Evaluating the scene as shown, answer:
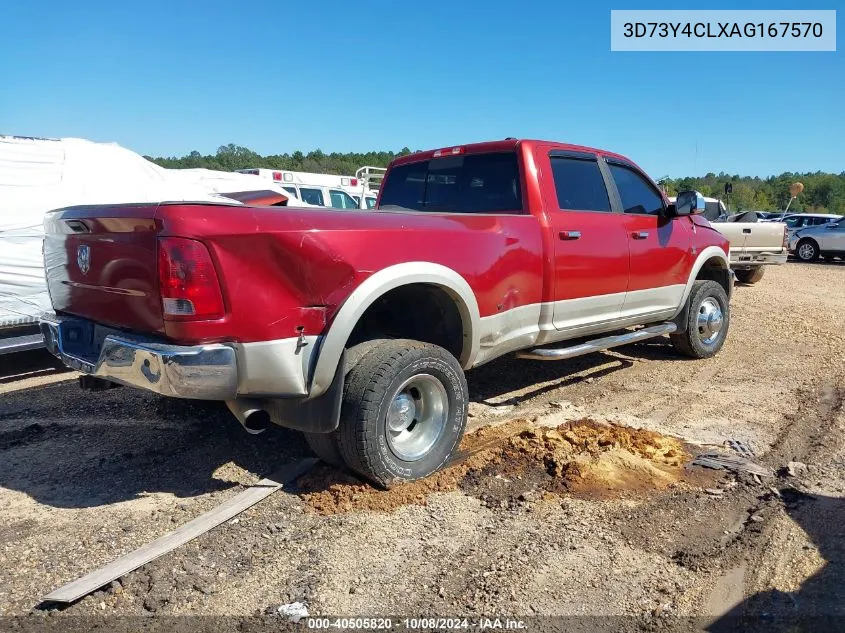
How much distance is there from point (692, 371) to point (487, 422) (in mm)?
2579

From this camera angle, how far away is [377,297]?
3.26 meters

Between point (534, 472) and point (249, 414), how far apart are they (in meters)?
1.67

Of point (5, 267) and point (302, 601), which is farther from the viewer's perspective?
point (5, 267)

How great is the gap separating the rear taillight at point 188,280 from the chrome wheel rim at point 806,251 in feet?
74.6

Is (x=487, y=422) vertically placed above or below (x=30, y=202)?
below

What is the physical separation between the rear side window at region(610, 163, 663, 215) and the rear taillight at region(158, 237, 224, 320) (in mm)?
3691

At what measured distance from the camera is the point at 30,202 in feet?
18.9

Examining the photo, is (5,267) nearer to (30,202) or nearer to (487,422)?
(30,202)

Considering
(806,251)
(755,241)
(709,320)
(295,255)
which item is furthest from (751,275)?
(295,255)

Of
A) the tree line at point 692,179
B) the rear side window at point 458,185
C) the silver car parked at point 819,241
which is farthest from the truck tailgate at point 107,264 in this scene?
the tree line at point 692,179

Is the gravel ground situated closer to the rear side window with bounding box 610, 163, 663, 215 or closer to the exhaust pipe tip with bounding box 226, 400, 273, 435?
the exhaust pipe tip with bounding box 226, 400, 273, 435

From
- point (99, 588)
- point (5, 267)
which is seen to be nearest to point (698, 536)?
point (99, 588)

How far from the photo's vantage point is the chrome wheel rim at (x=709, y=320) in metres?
6.46

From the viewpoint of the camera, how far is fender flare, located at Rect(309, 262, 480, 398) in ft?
10.1
